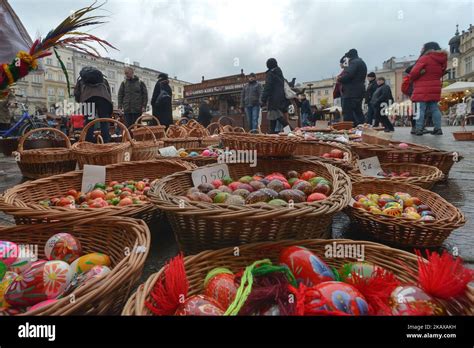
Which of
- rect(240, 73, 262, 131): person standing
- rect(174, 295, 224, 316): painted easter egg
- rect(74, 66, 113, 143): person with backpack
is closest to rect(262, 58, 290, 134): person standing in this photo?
rect(240, 73, 262, 131): person standing

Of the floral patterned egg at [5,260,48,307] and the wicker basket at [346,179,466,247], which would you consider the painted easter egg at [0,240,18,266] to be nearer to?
the floral patterned egg at [5,260,48,307]

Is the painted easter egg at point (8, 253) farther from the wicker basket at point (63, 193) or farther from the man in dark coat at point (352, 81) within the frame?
the man in dark coat at point (352, 81)

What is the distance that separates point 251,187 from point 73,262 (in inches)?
31.7

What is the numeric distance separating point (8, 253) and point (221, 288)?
81 centimetres

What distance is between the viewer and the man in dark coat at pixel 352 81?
664 centimetres

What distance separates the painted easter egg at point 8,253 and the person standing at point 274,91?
6103 millimetres

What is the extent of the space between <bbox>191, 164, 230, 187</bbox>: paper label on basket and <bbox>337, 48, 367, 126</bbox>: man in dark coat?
548cm

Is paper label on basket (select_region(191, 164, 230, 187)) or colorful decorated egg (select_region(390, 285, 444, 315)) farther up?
paper label on basket (select_region(191, 164, 230, 187))

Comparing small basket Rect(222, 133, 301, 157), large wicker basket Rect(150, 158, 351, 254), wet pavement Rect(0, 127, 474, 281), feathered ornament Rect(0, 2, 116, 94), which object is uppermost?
feathered ornament Rect(0, 2, 116, 94)

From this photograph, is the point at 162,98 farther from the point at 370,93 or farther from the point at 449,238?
the point at 449,238

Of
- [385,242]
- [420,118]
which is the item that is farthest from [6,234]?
[420,118]

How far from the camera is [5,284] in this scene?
3.51ft

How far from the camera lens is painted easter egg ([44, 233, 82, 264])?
4.12 feet

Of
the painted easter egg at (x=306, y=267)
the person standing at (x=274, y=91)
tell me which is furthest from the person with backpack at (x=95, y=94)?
the painted easter egg at (x=306, y=267)
